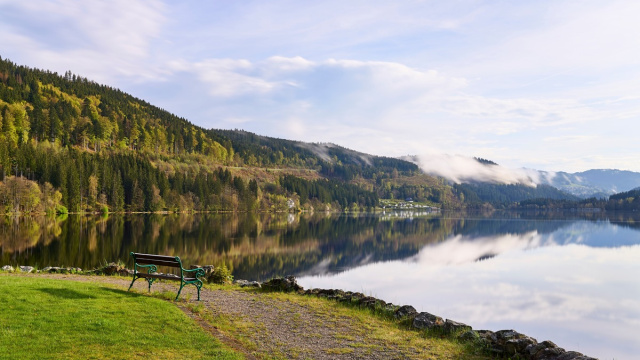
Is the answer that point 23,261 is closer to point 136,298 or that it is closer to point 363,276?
point 136,298

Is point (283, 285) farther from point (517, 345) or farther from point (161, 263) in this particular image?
point (517, 345)

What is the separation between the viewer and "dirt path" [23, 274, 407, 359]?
38.5ft

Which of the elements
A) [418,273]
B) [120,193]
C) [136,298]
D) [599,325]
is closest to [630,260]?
[418,273]

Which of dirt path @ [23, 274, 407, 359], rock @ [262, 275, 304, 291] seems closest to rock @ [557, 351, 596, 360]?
dirt path @ [23, 274, 407, 359]

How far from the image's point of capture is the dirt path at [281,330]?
11.8 metres

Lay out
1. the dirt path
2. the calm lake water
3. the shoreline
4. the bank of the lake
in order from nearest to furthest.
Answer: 1. the bank of the lake
2. the dirt path
3. the shoreline
4. the calm lake water

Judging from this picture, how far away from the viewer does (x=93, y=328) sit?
11727 millimetres

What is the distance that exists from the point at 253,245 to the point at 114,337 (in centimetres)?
4670

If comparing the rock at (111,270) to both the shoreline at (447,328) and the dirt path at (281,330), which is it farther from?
the dirt path at (281,330)

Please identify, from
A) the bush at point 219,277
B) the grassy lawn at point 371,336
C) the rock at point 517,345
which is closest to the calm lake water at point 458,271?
the bush at point 219,277

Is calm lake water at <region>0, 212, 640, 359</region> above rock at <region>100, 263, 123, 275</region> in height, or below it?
below

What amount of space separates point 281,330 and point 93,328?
5.77m

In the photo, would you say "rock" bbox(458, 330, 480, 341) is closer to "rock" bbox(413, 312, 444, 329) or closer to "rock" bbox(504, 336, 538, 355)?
"rock" bbox(413, 312, 444, 329)

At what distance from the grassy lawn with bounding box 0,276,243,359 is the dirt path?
96cm
